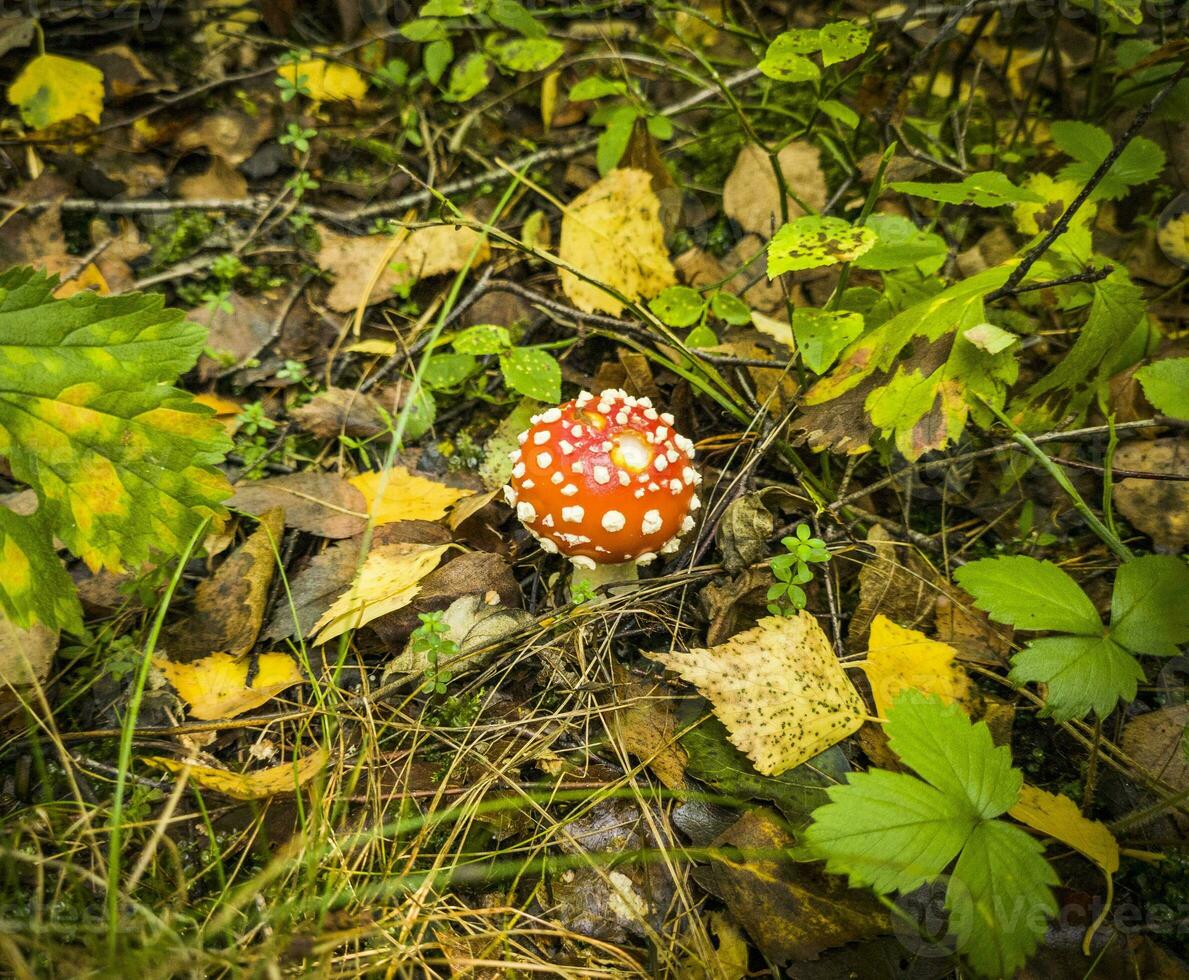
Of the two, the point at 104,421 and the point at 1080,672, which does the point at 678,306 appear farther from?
the point at 104,421

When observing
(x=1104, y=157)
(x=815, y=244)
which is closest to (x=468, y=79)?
(x=815, y=244)

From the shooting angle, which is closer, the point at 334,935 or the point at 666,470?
the point at 334,935

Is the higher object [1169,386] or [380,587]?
[1169,386]

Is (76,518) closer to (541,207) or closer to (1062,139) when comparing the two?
(541,207)

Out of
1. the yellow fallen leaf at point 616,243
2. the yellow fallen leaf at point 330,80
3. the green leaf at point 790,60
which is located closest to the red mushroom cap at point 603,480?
the yellow fallen leaf at point 616,243

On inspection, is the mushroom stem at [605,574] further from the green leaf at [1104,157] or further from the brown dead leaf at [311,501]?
the green leaf at [1104,157]

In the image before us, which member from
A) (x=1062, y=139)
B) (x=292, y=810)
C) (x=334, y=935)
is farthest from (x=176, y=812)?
(x=1062, y=139)
